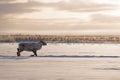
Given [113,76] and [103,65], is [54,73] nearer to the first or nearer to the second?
[113,76]

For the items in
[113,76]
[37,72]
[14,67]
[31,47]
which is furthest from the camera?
[31,47]

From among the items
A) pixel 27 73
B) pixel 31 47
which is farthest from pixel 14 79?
pixel 31 47

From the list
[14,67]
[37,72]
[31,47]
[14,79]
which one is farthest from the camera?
[31,47]

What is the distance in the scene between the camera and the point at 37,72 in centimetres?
1441

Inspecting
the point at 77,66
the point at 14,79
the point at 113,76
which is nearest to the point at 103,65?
the point at 77,66

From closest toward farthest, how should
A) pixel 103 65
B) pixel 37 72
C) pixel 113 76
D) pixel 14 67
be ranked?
1. pixel 113 76
2. pixel 37 72
3. pixel 14 67
4. pixel 103 65

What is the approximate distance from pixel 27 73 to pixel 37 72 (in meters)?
0.48

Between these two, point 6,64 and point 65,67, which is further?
point 6,64

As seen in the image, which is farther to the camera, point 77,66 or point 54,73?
point 77,66

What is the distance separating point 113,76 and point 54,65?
396cm

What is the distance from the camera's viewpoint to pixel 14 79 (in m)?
12.5

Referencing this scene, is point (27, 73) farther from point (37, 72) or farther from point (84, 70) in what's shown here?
point (84, 70)

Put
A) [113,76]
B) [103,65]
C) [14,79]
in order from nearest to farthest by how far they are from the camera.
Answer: [14,79], [113,76], [103,65]

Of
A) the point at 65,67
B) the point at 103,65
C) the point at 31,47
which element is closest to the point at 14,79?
the point at 65,67
